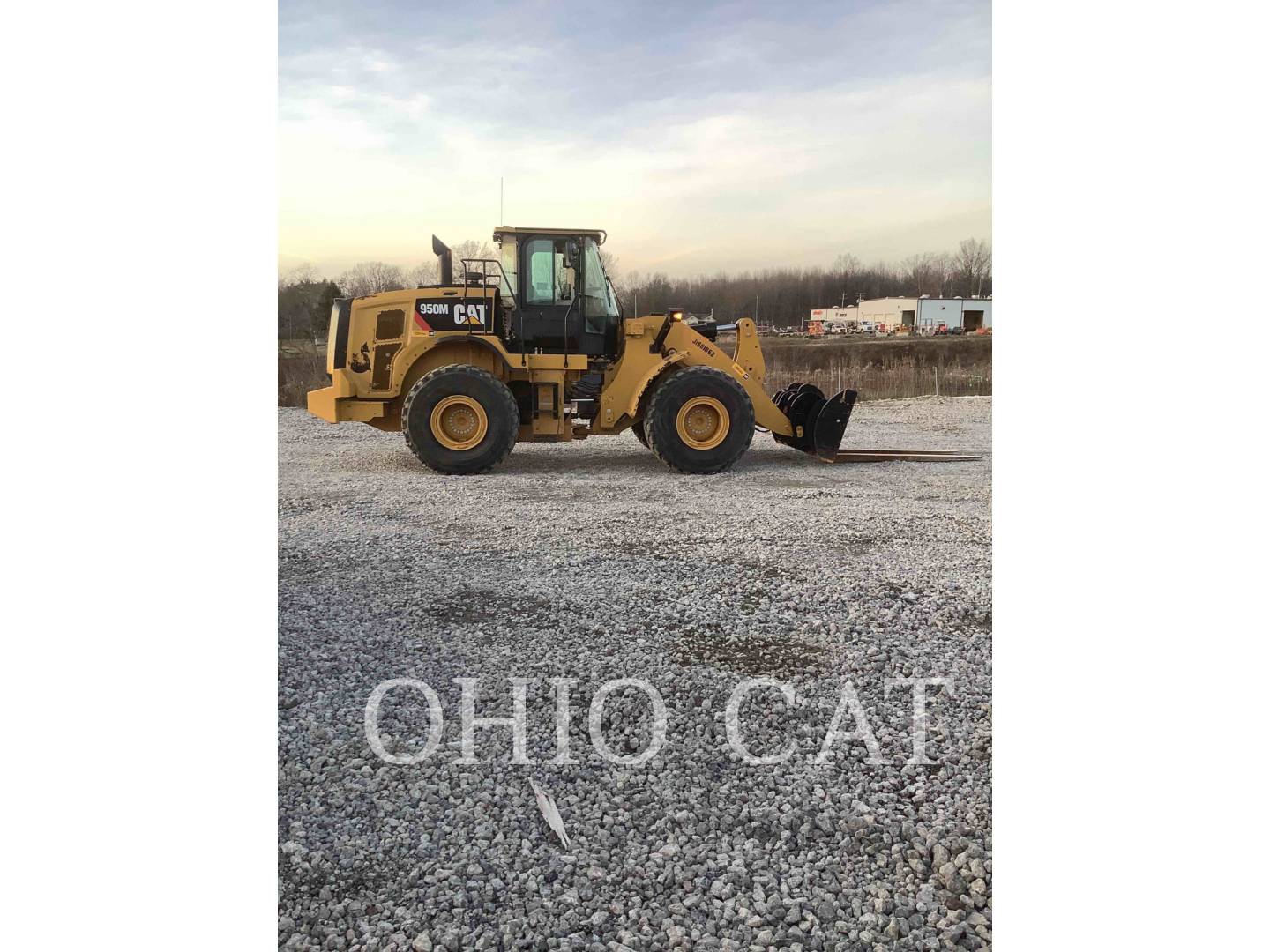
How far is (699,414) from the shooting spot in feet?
16.6

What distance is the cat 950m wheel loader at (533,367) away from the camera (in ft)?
16.0

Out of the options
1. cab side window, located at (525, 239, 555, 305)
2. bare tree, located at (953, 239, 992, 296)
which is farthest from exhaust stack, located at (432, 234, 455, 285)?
bare tree, located at (953, 239, 992, 296)

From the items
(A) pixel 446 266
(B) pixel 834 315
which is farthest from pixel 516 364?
(B) pixel 834 315

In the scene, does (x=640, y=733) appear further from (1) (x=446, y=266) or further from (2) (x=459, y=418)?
(1) (x=446, y=266)

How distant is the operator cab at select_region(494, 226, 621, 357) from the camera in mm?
4828

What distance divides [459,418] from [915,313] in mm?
2678

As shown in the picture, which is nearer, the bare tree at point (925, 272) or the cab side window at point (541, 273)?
the bare tree at point (925, 272)

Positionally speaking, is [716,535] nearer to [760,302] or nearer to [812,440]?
[760,302]

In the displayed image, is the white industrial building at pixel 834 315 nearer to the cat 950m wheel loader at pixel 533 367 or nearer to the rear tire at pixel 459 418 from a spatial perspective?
the cat 950m wheel loader at pixel 533 367

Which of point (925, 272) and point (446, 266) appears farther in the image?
point (446, 266)

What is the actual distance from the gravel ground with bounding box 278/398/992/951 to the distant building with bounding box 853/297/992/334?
0.80 m

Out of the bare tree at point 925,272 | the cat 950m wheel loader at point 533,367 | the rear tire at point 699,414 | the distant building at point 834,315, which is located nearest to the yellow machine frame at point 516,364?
the cat 950m wheel loader at point 533,367
